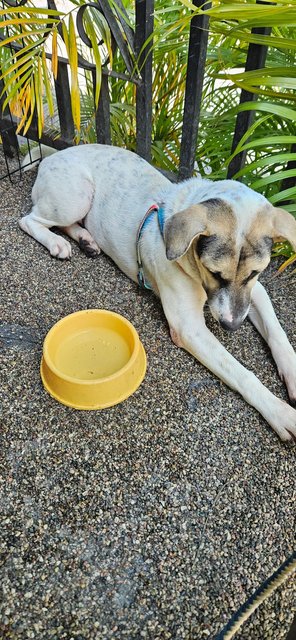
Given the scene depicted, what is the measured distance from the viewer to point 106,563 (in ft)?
5.48

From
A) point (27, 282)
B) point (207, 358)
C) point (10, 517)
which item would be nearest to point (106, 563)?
point (10, 517)

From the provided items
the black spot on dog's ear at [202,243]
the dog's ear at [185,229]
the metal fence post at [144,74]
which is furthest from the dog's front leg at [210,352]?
the metal fence post at [144,74]

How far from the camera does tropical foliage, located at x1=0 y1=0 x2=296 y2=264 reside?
8.13 ft

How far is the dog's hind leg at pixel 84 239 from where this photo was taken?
301cm

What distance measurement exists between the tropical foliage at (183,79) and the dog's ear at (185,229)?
0.70 m

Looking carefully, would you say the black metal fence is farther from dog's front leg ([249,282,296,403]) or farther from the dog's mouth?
the dog's mouth

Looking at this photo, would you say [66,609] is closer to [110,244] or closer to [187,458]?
[187,458]

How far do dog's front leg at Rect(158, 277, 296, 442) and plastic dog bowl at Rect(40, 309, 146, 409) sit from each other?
0.79ft

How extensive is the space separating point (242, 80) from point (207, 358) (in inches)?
56.7

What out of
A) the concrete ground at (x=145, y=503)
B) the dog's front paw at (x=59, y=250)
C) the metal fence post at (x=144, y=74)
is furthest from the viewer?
the dog's front paw at (x=59, y=250)

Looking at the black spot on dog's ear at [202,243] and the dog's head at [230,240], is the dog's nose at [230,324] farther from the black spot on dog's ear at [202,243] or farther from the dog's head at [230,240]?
the black spot on dog's ear at [202,243]

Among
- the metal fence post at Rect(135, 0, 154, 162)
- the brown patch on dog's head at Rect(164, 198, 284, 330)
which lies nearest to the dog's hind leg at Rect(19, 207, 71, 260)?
the metal fence post at Rect(135, 0, 154, 162)

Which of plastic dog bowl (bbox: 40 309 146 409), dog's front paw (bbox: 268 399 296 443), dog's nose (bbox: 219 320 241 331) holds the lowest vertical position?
dog's front paw (bbox: 268 399 296 443)

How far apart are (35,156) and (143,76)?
1222 millimetres
